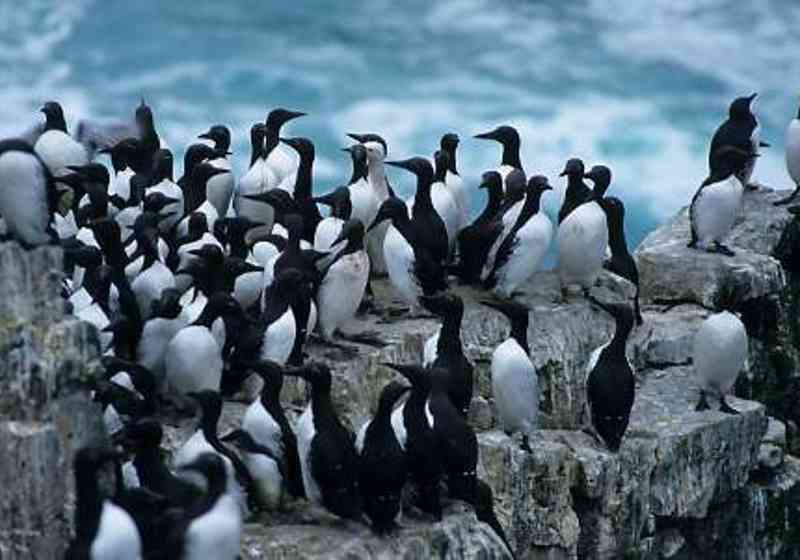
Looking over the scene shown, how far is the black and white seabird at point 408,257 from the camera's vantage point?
13500mm

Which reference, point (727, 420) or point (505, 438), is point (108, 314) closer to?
point (505, 438)

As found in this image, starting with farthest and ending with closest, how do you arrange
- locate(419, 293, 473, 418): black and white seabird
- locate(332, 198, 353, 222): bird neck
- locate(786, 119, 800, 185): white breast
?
locate(786, 119, 800, 185): white breast < locate(332, 198, 353, 222): bird neck < locate(419, 293, 473, 418): black and white seabird

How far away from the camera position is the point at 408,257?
44.3ft

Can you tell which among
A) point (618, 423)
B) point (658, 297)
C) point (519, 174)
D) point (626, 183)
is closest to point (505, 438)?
point (618, 423)

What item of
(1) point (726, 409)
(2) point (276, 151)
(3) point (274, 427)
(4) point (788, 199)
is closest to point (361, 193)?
(2) point (276, 151)

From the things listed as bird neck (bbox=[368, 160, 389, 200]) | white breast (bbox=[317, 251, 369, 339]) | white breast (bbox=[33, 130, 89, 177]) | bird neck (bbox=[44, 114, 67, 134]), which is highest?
bird neck (bbox=[44, 114, 67, 134])

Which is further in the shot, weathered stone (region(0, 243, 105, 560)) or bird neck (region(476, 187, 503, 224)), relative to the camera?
bird neck (region(476, 187, 503, 224))

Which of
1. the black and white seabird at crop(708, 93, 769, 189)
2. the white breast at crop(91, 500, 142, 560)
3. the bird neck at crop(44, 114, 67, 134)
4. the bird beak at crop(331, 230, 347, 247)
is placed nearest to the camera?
the white breast at crop(91, 500, 142, 560)

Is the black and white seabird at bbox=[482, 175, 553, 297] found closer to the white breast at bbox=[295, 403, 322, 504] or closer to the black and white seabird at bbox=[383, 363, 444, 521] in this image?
the black and white seabird at bbox=[383, 363, 444, 521]

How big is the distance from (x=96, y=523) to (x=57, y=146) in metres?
6.11

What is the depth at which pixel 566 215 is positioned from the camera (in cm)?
1462

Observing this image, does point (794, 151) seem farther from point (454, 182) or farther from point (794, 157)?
point (454, 182)

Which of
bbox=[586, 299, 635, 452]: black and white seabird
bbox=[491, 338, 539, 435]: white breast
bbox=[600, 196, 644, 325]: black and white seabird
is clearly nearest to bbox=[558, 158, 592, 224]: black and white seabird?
bbox=[600, 196, 644, 325]: black and white seabird

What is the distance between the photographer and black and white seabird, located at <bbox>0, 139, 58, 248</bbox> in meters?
10.7
